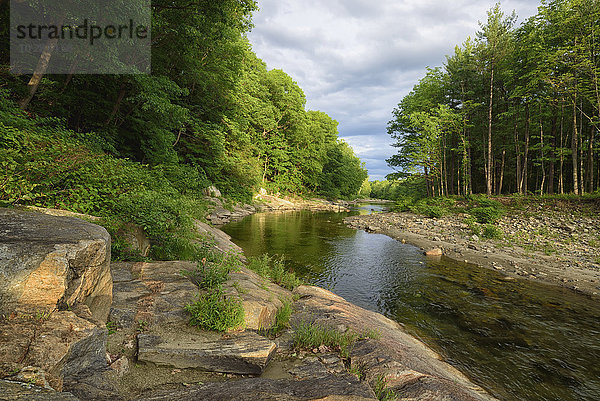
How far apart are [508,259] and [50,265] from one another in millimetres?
17769

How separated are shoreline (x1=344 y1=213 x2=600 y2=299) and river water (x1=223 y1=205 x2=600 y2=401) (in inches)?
29.2

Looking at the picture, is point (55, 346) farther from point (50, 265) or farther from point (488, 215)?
point (488, 215)

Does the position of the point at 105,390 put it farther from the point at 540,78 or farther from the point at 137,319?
the point at 540,78

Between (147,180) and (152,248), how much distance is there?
3277 mm

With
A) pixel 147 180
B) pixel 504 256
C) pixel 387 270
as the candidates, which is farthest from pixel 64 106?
pixel 504 256

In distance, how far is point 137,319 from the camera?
414 centimetres

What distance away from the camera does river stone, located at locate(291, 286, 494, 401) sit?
396 centimetres

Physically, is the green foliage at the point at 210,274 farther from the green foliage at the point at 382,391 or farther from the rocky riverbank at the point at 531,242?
the rocky riverbank at the point at 531,242

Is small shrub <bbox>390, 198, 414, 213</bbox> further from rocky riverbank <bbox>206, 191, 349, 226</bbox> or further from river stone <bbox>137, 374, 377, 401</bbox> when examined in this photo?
river stone <bbox>137, 374, 377, 401</bbox>

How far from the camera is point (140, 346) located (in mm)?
3590

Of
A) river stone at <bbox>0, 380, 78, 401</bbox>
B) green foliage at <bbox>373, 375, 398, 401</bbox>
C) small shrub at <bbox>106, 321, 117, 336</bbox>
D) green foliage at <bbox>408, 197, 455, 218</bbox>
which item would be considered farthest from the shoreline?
river stone at <bbox>0, 380, 78, 401</bbox>

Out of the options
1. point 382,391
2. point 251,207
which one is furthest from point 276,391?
point 251,207

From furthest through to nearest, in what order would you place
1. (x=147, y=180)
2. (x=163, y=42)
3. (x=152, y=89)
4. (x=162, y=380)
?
(x=163, y=42), (x=152, y=89), (x=147, y=180), (x=162, y=380)

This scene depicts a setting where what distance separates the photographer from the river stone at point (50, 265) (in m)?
2.57
